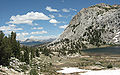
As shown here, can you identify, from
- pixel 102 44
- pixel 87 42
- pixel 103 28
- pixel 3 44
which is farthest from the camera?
pixel 103 28

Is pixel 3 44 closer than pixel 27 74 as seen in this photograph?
No

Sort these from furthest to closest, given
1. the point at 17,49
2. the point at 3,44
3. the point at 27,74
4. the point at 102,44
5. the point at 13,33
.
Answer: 1. the point at 102,44
2. the point at 13,33
3. the point at 17,49
4. the point at 3,44
5. the point at 27,74

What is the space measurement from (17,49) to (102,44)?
470 ft

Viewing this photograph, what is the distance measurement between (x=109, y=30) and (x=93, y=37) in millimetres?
28173

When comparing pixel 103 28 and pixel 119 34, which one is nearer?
pixel 119 34

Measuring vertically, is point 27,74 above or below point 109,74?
above

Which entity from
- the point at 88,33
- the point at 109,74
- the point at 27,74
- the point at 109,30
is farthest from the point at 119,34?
the point at 27,74

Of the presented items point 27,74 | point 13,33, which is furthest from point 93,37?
point 27,74

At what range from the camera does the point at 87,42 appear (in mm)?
180125

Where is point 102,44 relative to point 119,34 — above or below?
below

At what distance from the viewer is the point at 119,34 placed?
578 feet

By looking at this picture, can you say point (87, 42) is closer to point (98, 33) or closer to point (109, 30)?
point (98, 33)

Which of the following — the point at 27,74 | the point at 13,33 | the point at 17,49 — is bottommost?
the point at 27,74

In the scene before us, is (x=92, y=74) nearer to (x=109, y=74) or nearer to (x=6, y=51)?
(x=109, y=74)
